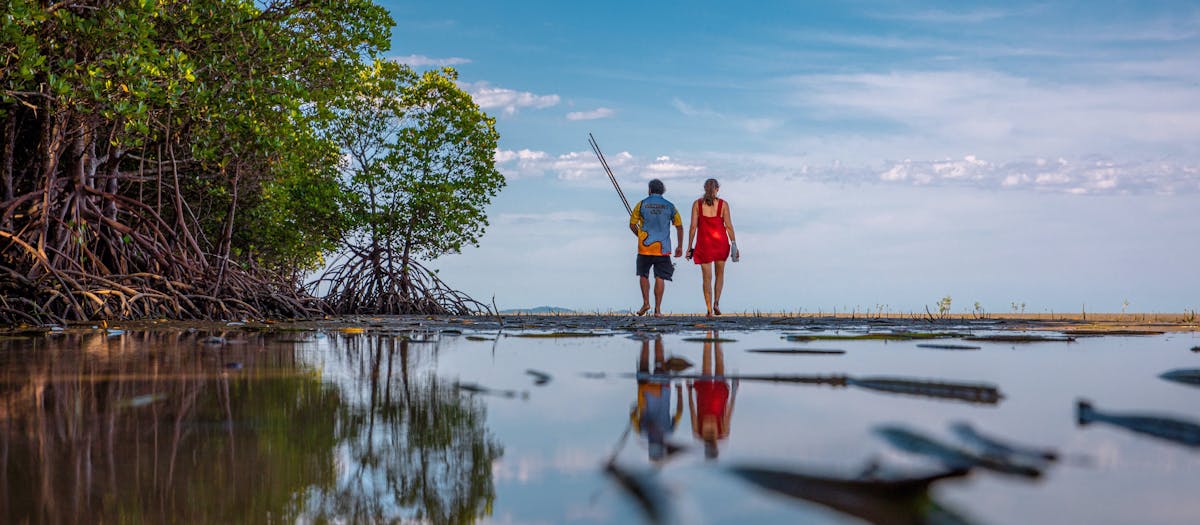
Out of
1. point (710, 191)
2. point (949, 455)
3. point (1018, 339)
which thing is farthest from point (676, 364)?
point (710, 191)

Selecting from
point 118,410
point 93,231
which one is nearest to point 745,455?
point 118,410

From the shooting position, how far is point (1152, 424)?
7.13 feet

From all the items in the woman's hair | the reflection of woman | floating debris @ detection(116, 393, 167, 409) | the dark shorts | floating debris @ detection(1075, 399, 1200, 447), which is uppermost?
the woman's hair

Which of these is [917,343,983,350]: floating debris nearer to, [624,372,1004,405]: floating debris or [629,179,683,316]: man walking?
[624,372,1004,405]: floating debris

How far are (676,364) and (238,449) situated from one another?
2422 millimetres

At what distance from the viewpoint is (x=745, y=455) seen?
1827 millimetres

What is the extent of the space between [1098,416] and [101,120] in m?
11.2

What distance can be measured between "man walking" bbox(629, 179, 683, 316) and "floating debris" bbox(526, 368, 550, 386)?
10.1 m

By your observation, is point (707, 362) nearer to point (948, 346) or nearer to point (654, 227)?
point (948, 346)

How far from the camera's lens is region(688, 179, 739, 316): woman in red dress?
13516mm

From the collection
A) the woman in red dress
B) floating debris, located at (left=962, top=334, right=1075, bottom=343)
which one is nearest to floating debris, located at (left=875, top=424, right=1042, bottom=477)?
floating debris, located at (left=962, top=334, right=1075, bottom=343)

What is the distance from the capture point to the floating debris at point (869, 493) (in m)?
1.28

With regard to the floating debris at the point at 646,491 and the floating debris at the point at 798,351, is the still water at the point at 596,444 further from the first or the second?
the floating debris at the point at 798,351

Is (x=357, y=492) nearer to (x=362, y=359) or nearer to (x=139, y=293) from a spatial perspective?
(x=362, y=359)
